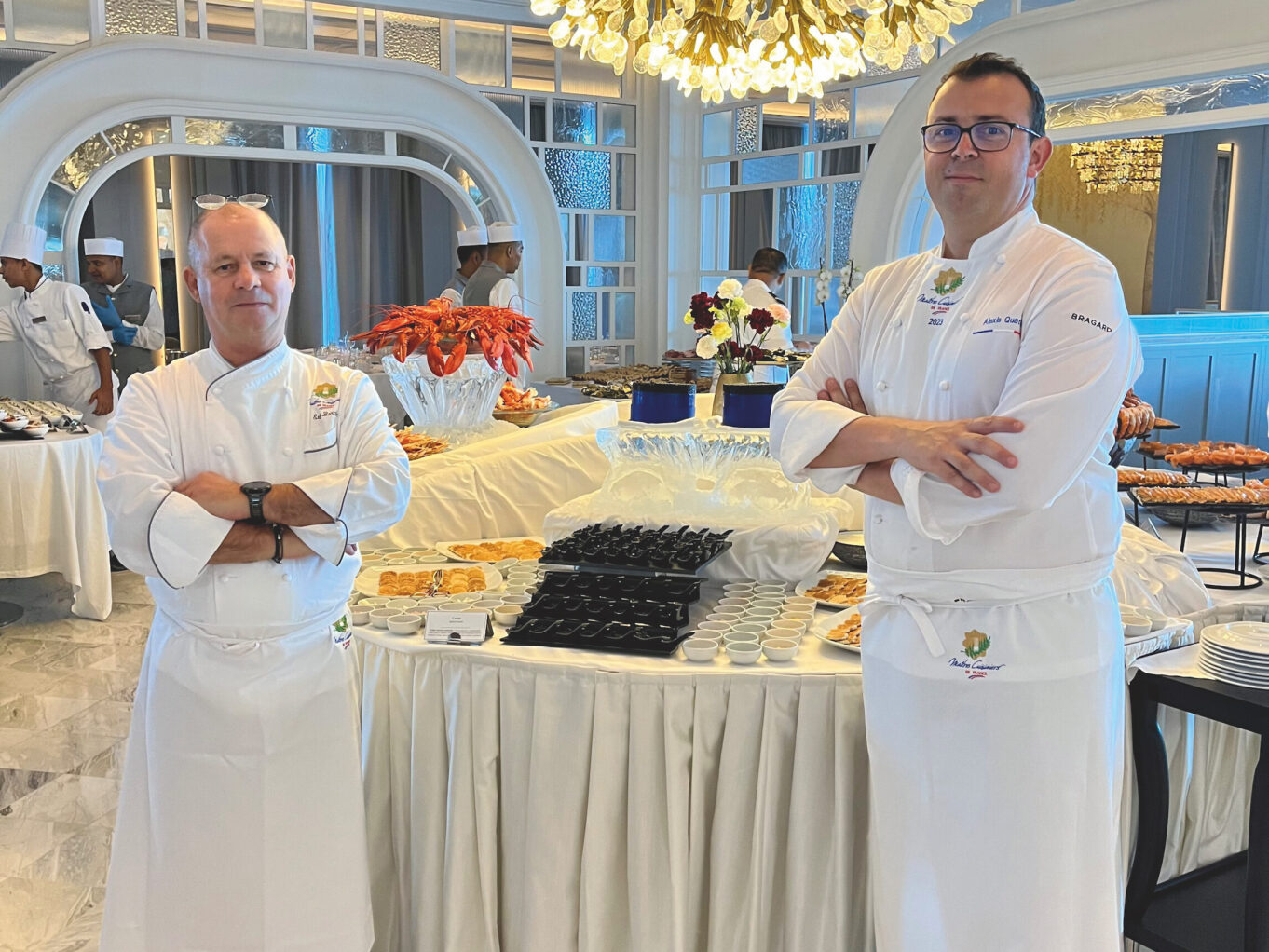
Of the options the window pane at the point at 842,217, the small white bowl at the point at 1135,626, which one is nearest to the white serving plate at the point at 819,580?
the small white bowl at the point at 1135,626

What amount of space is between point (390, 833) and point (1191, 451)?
2442 mm

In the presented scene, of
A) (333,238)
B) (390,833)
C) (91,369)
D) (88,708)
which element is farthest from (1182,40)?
(333,238)

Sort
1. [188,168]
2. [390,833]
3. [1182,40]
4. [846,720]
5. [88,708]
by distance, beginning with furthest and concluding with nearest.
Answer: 1. [188,168]
2. [1182,40]
3. [88,708]
4. [390,833]
5. [846,720]

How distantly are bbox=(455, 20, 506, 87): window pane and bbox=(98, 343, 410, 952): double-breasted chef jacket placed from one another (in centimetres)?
662

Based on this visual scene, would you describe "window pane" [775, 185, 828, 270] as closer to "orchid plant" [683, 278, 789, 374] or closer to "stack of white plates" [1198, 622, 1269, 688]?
"orchid plant" [683, 278, 789, 374]

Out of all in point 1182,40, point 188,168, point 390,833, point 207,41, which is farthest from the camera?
point 188,168

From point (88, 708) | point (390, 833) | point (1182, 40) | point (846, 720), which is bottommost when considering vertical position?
point (88, 708)

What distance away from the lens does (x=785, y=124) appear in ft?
27.1

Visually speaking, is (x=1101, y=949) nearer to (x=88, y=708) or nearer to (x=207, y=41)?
(x=88, y=708)

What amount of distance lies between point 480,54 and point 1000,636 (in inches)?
292

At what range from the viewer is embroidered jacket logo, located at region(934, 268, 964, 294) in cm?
181

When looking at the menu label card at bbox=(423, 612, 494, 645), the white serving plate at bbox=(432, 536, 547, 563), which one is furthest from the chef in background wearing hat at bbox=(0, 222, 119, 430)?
the menu label card at bbox=(423, 612, 494, 645)

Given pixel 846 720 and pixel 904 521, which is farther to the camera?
pixel 846 720

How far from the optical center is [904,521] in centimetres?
182
